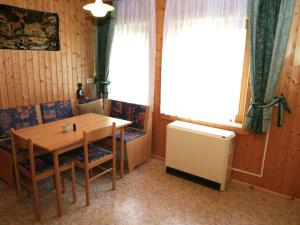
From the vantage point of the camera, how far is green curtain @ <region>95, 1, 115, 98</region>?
12.1ft

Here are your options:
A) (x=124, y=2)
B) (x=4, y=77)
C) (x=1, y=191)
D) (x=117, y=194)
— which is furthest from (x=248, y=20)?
(x=1, y=191)

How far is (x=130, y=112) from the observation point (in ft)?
11.2

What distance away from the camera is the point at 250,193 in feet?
8.81

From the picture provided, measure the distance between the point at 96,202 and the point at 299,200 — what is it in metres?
2.23

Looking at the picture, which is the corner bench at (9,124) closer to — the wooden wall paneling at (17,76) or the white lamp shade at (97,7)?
the wooden wall paneling at (17,76)

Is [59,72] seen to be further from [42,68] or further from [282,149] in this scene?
[282,149]

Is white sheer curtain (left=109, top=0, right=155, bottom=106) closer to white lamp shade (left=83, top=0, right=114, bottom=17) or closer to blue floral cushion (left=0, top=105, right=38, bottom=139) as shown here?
white lamp shade (left=83, top=0, right=114, bottom=17)

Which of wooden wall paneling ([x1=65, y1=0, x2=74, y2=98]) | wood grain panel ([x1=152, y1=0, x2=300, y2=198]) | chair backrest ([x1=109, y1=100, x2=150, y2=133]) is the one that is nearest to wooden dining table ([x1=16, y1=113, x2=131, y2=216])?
chair backrest ([x1=109, y1=100, x2=150, y2=133])

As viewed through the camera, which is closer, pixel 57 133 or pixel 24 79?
pixel 57 133

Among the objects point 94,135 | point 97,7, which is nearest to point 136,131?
point 94,135

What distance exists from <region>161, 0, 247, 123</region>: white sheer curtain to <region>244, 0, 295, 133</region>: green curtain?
0.56ft

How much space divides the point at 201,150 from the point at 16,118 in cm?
230

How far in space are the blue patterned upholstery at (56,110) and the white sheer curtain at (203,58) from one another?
1.43 meters

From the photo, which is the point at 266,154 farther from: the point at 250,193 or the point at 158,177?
the point at 158,177
